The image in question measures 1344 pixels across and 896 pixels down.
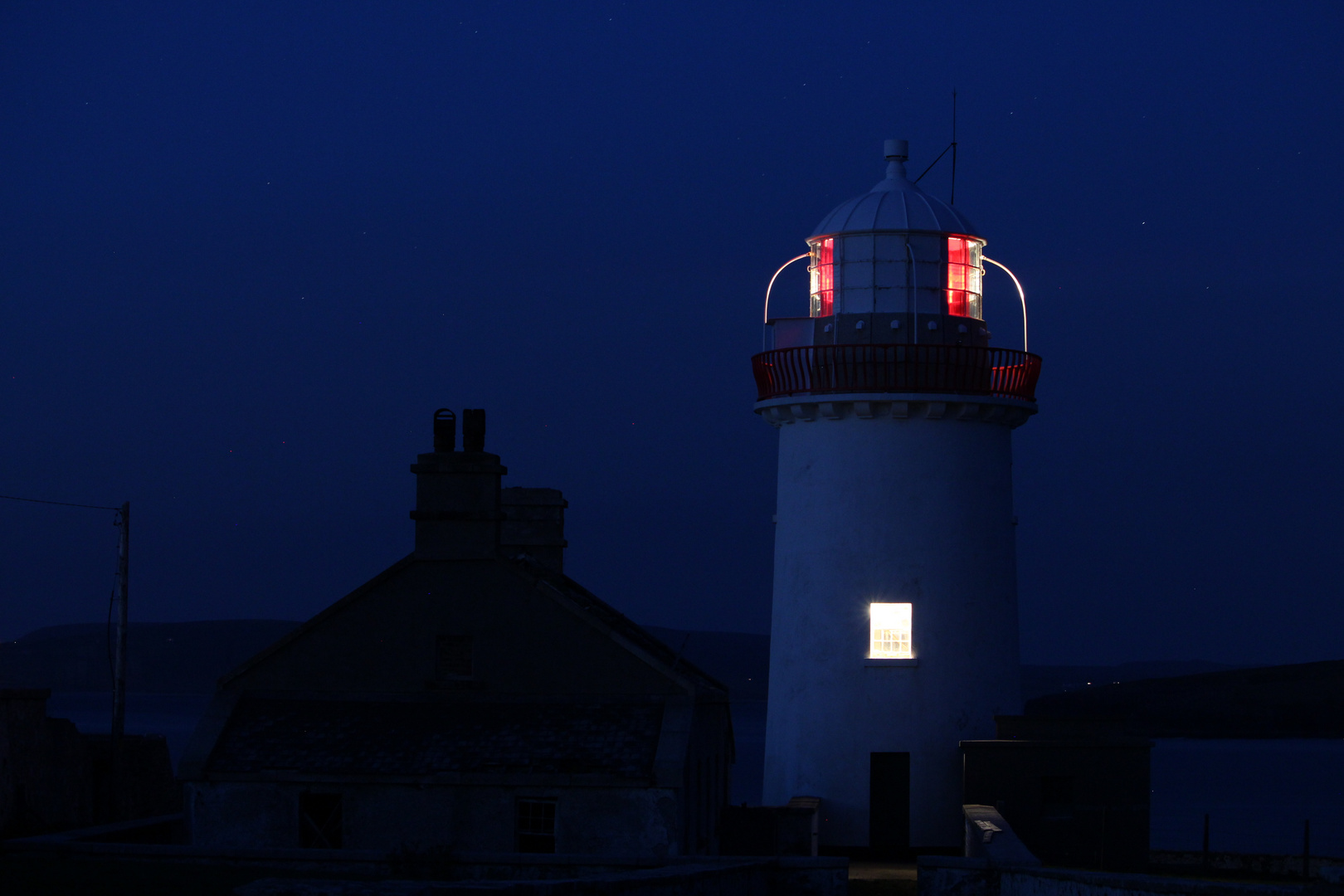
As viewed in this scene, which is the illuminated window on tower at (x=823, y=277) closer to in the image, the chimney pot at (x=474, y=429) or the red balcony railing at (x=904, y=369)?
the red balcony railing at (x=904, y=369)

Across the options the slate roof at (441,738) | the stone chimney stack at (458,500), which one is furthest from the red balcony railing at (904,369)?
the slate roof at (441,738)

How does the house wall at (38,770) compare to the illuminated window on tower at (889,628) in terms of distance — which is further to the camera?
the illuminated window on tower at (889,628)

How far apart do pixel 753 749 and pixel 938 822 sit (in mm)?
116761

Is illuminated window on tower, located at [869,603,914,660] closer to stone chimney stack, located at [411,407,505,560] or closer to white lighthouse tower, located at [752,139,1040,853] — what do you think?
white lighthouse tower, located at [752,139,1040,853]

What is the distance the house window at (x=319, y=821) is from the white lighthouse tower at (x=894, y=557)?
24.1ft

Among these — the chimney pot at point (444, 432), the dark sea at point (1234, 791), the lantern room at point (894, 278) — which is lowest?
the dark sea at point (1234, 791)

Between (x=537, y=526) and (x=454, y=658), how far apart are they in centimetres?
516

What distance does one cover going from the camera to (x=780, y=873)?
Result: 65.7ft

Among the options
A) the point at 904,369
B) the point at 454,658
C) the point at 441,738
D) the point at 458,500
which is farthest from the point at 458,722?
the point at 904,369

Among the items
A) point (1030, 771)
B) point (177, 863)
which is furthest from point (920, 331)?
point (177, 863)

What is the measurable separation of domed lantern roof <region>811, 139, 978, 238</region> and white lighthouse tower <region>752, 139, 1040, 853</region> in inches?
2.5

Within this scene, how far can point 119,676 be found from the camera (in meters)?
29.5

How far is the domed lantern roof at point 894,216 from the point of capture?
2702cm

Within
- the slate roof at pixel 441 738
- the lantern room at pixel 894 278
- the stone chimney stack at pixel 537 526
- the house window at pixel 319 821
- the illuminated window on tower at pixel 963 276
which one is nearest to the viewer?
the slate roof at pixel 441 738
